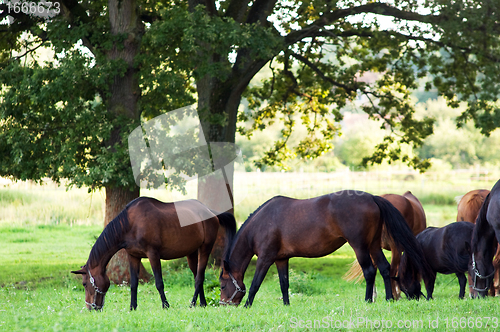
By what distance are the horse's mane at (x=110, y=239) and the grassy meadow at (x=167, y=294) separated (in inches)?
34.7

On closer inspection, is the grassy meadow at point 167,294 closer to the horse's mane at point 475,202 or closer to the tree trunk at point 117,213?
the tree trunk at point 117,213

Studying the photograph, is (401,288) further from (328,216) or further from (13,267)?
(13,267)

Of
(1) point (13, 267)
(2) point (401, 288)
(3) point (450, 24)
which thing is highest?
(3) point (450, 24)

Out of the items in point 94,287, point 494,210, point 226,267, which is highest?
point 494,210

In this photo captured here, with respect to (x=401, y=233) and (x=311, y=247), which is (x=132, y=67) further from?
→ (x=401, y=233)

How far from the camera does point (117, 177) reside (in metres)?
11.1

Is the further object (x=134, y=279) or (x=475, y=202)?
(x=475, y=202)

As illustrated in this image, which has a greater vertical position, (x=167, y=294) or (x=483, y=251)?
(x=483, y=251)

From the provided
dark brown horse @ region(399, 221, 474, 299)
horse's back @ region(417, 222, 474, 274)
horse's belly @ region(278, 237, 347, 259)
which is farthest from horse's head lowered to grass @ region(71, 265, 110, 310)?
horse's back @ region(417, 222, 474, 274)

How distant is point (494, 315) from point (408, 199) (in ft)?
18.3

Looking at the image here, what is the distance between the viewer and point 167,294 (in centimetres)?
1130

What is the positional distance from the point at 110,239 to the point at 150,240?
0.63 m

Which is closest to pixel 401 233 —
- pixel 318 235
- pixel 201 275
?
pixel 318 235

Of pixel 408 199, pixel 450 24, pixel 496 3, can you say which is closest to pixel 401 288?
pixel 408 199
